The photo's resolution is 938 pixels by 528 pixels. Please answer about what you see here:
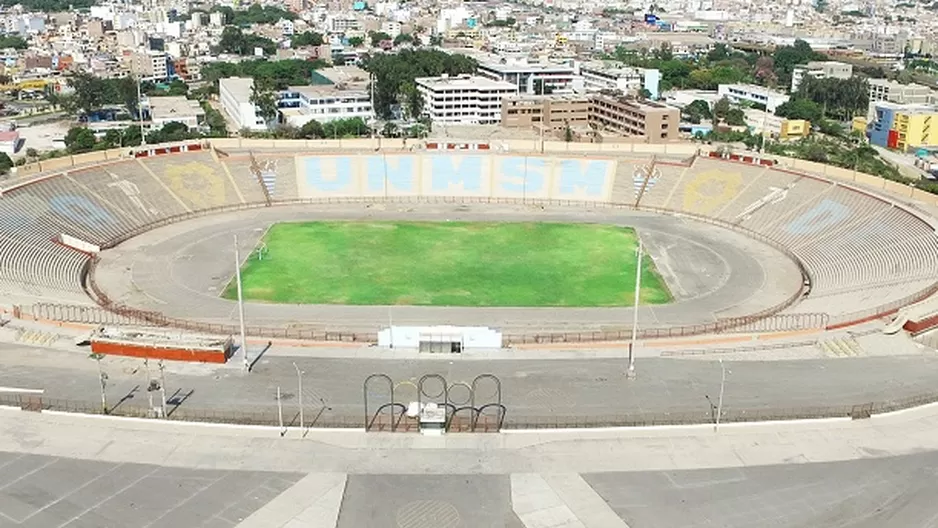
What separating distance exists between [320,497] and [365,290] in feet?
97.8

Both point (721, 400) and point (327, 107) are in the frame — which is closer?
point (721, 400)

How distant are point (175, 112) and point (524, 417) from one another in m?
108

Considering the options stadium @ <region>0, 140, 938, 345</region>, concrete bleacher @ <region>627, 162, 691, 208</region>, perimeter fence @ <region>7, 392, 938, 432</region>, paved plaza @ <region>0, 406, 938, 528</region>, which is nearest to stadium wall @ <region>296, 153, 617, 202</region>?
stadium @ <region>0, 140, 938, 345</region>

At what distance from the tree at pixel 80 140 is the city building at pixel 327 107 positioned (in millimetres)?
26916

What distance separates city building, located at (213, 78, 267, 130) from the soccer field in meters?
54.4

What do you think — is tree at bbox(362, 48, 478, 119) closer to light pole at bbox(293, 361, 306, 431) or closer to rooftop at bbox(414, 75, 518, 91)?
rooftop at bbox(414, 75, 518, 91)

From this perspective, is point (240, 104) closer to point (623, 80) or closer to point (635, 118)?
point (635, 118)

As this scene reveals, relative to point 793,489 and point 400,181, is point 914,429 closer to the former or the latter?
point 793,489

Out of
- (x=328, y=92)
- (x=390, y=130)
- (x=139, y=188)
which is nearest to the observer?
(x=139, y=188)

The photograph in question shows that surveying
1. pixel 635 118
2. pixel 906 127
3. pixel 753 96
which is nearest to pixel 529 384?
pixel 635 118

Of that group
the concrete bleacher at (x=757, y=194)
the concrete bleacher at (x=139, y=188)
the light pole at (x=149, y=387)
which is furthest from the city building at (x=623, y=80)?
the light pole at (x=149, y=387)

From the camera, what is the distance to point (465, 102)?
12962 cm

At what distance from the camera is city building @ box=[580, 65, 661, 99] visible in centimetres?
15926

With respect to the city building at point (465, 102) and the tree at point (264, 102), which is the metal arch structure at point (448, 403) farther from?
the city building at point (465, 102)
